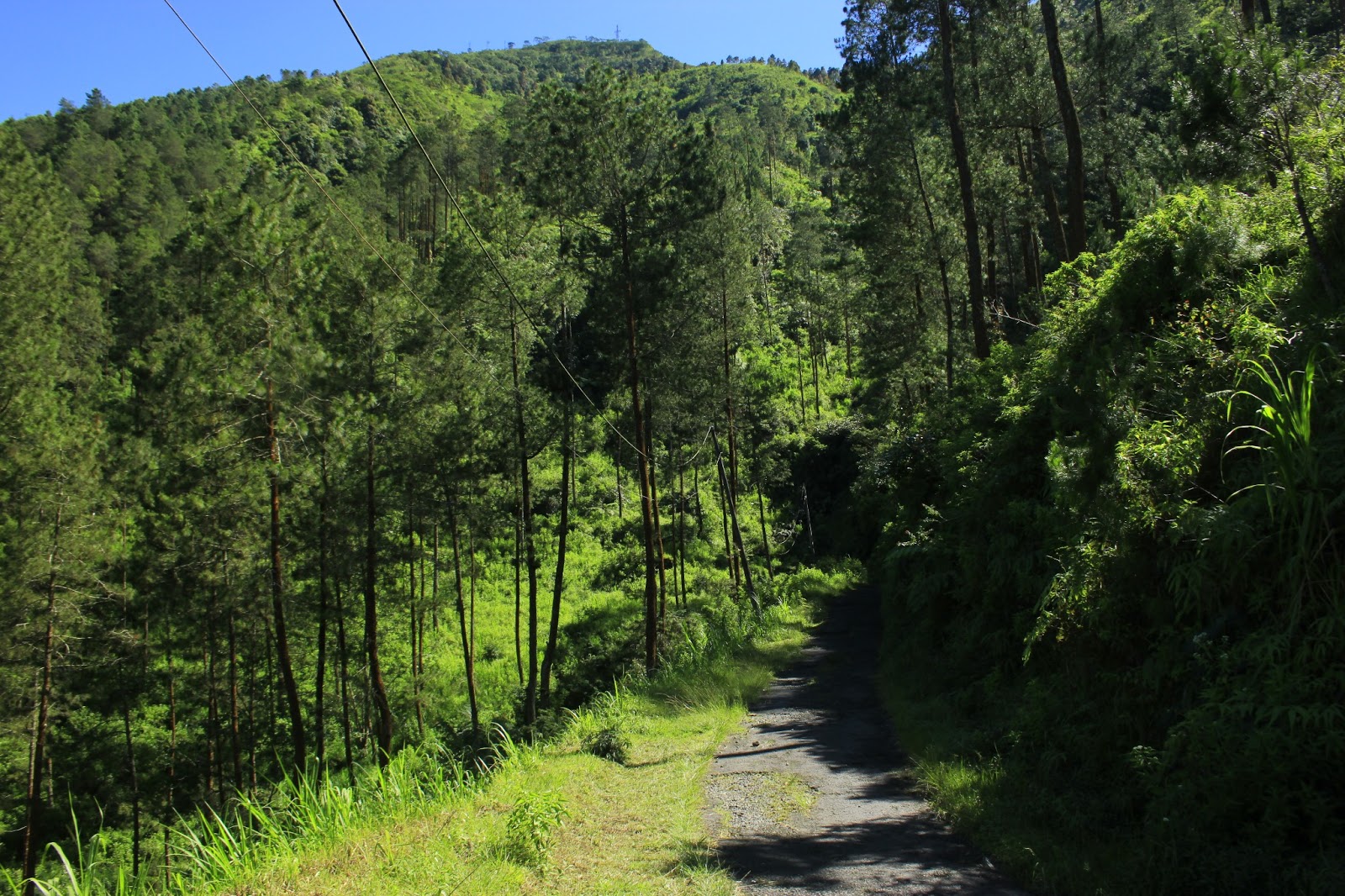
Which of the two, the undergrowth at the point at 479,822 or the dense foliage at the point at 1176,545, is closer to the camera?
the dense foliage at the point at 1176,545

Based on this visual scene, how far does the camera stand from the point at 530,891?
A: 5.12m

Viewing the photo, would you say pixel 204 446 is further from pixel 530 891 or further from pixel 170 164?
pixel 170 164

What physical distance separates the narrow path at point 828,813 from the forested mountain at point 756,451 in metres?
0.44

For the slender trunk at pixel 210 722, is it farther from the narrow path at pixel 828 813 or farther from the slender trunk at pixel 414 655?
the narrow path at pixel 828 813

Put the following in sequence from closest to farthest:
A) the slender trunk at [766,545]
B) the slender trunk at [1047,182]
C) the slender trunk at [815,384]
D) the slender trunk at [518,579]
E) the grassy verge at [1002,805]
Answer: the grassy verge at [1002,805] < the slender trunk at [1047,182] < the slender trunk at [518,579] < the slender trunk at [766,545] < the slender trunk at [815,384]

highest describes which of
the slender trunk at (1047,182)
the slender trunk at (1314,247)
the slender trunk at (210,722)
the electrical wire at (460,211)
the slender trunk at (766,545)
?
the slender trunk at (1047,182)

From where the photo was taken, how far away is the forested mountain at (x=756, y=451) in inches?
221

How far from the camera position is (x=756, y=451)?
116ft

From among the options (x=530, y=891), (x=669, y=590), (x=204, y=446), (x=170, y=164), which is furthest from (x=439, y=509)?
(x=170, y=164)

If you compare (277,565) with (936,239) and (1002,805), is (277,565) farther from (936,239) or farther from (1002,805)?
(936,239)

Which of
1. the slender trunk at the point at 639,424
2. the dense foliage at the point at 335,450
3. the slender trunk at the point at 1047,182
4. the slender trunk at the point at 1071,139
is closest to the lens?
the slender trunk at the point at 1071,139

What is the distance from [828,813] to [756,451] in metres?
28.6

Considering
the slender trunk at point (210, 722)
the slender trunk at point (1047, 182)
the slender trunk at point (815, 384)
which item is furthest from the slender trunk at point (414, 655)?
the slender trunk at point (815, 384)

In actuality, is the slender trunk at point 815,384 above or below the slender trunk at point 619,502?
above
